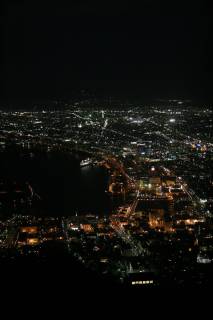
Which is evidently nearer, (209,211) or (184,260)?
(184,260)

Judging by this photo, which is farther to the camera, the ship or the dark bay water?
the ship

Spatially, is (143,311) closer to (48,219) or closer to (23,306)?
(23,306)

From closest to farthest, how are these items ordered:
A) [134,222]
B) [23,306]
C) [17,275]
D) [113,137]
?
[23,306], [17,275], [134,222], [113,137]

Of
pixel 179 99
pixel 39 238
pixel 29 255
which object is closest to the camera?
pixel 29 255

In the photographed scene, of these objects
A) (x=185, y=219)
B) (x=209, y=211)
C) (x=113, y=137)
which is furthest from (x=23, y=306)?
(x=113, y=137)

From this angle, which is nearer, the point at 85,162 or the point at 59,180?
the point at 59,180

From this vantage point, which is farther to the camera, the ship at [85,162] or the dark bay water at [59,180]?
the ship at [85,162]

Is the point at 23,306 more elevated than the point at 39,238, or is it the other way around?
the point at 23,306
